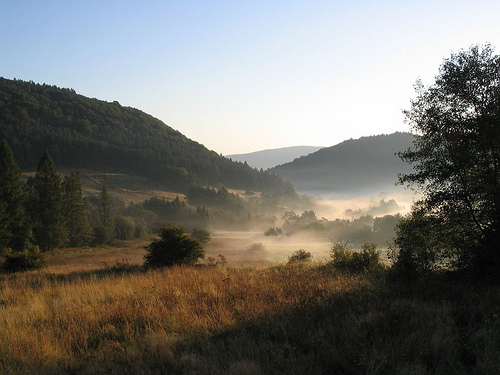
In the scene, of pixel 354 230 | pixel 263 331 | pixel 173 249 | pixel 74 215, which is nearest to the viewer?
pixel 263 331

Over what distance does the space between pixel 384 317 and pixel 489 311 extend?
2.46m

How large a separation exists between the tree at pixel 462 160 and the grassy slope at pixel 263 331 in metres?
2.72

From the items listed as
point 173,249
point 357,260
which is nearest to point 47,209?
point 173,249

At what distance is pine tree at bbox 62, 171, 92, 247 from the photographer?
66.0 meters

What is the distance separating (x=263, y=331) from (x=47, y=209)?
64.4m

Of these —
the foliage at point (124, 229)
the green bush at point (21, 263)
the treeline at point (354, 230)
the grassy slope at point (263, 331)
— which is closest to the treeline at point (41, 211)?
the foliage at point (124, 229)

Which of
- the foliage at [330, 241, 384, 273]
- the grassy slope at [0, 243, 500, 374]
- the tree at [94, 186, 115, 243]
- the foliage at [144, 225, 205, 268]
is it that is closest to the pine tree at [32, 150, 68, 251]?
the tree at [94, 186, 115, 243]

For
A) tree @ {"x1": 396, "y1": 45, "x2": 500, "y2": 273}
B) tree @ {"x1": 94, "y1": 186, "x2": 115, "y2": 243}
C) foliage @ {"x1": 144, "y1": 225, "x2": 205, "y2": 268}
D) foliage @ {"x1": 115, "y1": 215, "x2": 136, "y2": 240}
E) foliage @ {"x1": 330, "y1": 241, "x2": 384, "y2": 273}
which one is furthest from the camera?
foliage @ {"x1": 115, "y1": 215, "x2": 136, "y2": 240}

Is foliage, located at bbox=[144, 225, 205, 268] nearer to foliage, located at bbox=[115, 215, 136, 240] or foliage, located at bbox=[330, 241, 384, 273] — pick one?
foliage, located at bbox=[330, 241, 384, 273]

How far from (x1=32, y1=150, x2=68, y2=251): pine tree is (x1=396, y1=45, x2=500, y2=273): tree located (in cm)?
6304

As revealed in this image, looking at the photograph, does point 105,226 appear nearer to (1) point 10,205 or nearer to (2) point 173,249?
(1) point 10,205

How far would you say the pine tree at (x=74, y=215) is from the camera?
217 feet

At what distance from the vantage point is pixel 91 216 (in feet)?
283

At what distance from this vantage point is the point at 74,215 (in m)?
67.0
